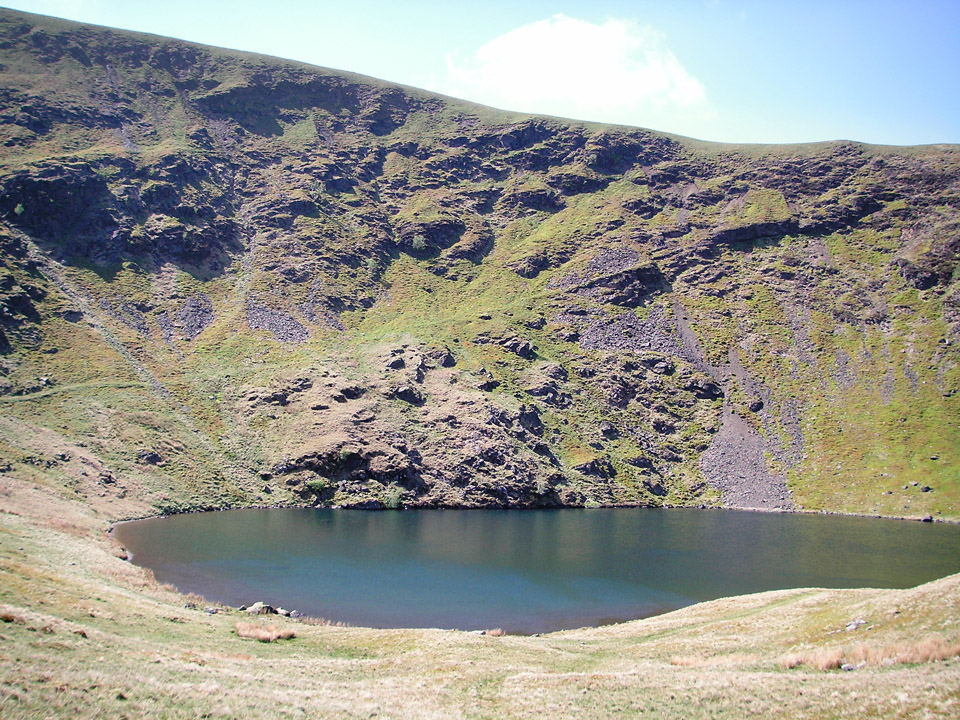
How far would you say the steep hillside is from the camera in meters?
97.4

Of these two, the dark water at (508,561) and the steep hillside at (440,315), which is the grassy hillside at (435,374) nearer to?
the steep hillside at (440,315)

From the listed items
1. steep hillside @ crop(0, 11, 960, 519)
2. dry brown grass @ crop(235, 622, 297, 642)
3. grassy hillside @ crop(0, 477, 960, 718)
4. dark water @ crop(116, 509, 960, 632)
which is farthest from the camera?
steep hillside @ crop(0, 11, 960, 519)

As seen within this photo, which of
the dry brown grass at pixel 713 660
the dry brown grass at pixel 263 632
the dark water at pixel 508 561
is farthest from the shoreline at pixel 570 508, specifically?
the dry brown grass at pixel 713 660

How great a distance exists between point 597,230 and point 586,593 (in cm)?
13680

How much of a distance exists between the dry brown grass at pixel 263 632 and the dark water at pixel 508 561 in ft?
30.3

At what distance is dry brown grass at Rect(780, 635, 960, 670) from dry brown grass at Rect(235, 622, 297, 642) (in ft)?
75.4

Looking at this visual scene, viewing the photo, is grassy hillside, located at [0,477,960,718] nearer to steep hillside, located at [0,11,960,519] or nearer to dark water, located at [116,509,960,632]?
dark water, located at [116,509,960,632]

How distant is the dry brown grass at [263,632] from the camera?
30.0 metres

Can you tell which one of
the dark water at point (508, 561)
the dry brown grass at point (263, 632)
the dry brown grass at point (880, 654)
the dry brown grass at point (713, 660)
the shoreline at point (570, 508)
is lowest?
the shoreline at point (570, 508)

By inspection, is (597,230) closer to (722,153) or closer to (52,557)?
(722,153)

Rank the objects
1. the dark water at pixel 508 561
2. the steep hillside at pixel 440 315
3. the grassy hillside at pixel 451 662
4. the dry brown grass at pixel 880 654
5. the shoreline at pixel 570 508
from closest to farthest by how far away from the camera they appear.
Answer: the grassy hillside at pixel 451 662, the dry brown grass at pixel 880 654, the dark water at pixel 508 561, the shoreline at pixel 570 508, the steep hillside at pixel 440 315

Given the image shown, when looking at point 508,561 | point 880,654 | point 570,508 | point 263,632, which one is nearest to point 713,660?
point 880,654

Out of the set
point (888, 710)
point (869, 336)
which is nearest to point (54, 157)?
point (888, 710)

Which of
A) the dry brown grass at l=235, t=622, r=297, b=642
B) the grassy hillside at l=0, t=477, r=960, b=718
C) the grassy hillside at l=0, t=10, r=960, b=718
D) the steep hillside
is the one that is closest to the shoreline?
the steep hillside
